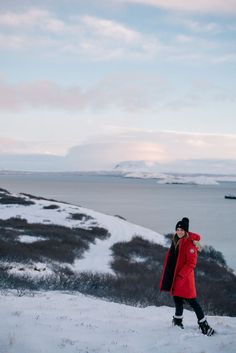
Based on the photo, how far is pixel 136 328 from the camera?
8070 mm

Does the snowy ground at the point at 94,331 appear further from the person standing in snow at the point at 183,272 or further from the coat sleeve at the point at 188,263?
the coat sleeve at the point at 188,263

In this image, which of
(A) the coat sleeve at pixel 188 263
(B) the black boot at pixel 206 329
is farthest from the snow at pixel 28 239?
(B) the black boot at pixel 206 329

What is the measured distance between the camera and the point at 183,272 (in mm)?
7797

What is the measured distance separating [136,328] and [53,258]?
13237mm

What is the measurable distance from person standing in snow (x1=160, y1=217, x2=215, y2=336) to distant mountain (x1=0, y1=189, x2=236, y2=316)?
491cm

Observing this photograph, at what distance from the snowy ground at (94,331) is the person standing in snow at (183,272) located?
1.34ft

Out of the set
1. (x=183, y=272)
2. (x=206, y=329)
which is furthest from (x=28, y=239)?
(x=206, y=329)

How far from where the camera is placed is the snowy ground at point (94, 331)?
6633mm

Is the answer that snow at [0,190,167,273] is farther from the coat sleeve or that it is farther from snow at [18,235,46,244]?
the coat sleeve

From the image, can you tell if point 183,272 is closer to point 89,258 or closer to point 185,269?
point 185,269

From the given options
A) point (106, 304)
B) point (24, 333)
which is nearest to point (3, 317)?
point (24, 333)

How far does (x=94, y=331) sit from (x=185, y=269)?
86.0 inches

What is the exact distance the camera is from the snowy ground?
21.8 ft

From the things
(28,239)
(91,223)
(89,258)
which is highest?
(91,223)
